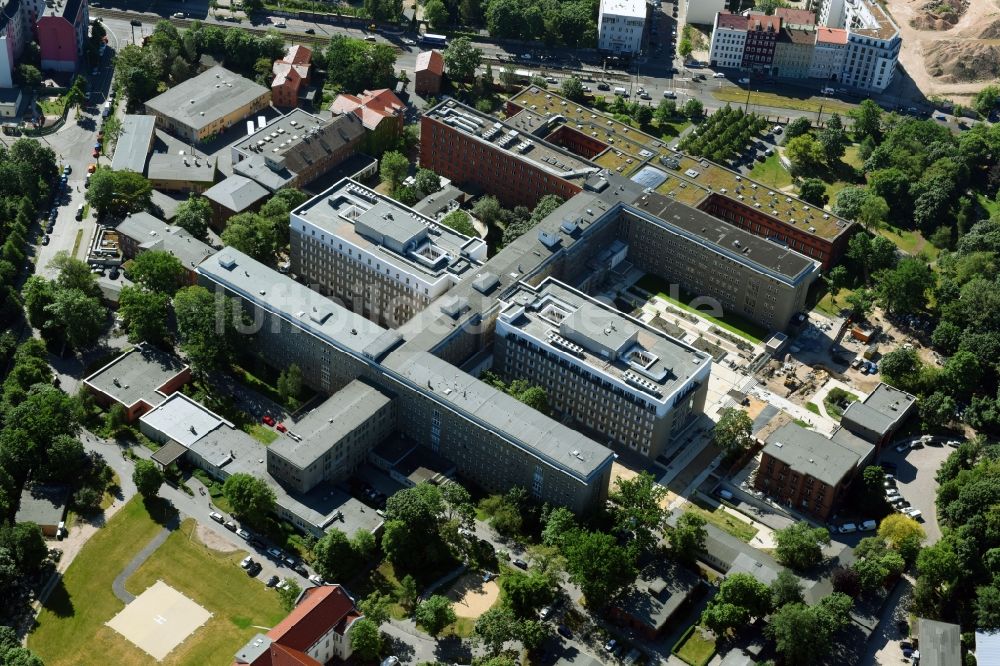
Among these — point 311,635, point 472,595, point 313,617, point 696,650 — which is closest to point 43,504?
point 313,617

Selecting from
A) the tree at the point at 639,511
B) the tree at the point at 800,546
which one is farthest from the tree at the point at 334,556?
the tree at the point at 800,546

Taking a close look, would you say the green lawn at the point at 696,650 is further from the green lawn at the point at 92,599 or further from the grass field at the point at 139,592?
the green lawn at the point at 92,599

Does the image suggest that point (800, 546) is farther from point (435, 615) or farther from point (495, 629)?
point (435, 615)

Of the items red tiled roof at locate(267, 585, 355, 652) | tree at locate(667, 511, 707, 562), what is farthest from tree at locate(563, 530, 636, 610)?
red tiled roof at locate(267, 585, 355, 652)

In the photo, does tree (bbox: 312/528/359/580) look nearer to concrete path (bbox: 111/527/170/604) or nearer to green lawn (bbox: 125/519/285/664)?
green lawn (bbox: 125/519/285/664)

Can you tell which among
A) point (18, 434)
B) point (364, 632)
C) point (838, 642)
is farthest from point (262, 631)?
point (838, 642)
